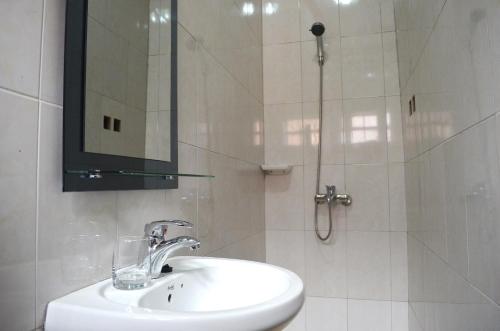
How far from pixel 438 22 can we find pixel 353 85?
1.05 meters

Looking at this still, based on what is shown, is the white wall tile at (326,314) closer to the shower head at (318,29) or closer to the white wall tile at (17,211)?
the shower head at (318,29)

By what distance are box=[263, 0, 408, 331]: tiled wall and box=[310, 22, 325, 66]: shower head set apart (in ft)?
0.17

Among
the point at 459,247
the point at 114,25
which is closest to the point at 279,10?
the point at 114,25

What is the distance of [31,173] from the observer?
57 cm

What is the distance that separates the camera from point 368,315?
6.70 ft

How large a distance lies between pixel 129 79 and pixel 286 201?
156 cm

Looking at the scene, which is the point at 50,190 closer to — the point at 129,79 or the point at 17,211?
the point at 17,211

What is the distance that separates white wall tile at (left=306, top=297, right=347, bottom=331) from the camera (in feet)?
6.82

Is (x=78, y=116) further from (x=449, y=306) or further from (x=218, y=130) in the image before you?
(x=449, y=306)

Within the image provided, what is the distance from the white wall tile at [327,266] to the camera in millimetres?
2100

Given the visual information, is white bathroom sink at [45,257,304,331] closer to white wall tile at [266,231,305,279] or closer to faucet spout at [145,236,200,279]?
faucet spout at [145,236,200,279]

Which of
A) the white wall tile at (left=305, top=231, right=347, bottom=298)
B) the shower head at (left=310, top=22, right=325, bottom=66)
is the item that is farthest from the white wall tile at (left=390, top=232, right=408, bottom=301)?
the shower head at (left=310, top=22, right=325, bottom=66)

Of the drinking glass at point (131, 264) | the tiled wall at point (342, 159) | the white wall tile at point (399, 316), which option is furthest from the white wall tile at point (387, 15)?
the drinking glass at point (131, 264)

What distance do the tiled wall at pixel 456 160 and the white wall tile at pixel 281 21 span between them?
2.77ft
